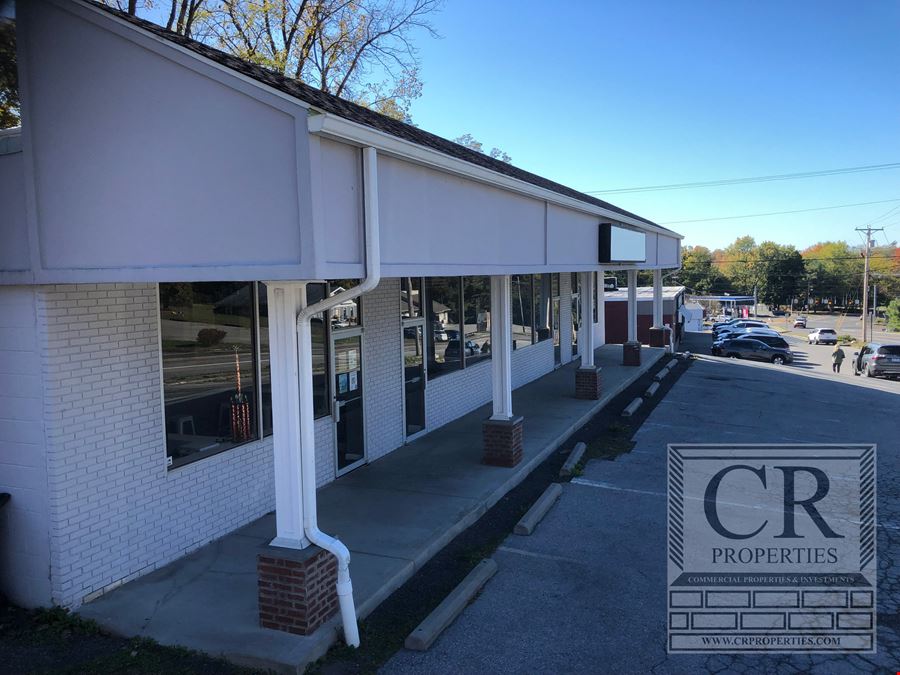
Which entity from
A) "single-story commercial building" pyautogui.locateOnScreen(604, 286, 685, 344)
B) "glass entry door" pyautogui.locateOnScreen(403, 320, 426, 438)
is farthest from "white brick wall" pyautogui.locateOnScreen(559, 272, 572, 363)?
"single-story commercial building" pyautogui.locateOnScreen(604, 286, 685, 344)

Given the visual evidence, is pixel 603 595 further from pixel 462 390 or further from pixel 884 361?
pixel 884 361

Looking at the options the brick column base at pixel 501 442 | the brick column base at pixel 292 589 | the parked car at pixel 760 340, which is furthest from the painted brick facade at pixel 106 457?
the parked car at pixel 760 340

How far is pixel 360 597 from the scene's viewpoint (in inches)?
219

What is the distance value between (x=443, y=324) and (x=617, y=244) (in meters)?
3.94

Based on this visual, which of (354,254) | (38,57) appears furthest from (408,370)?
(38,57)

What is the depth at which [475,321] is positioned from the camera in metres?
13.2

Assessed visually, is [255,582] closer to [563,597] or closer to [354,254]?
[563,597]

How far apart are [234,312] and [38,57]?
282 cm

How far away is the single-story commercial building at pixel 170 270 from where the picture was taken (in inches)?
179

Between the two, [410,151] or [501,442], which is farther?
[501,442]

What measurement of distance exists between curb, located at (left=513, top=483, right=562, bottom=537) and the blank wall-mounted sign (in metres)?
5.52

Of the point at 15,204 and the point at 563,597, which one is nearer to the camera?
the point at 15,204

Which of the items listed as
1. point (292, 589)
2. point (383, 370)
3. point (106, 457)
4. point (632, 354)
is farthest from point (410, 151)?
point (632, 354)

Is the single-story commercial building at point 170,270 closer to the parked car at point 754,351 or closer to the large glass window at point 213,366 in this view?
the large glass window at point 213,366
